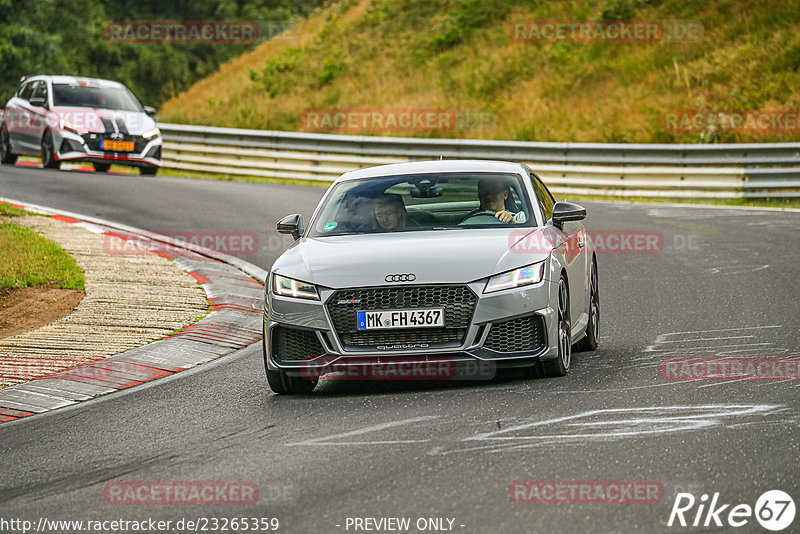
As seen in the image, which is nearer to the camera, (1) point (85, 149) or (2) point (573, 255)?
(2) point (573, 255)

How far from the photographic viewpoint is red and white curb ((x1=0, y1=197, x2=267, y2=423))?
347 inches

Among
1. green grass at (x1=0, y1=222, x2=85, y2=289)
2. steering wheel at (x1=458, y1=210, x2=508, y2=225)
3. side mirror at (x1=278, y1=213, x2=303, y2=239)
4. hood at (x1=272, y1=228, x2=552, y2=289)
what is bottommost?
green grass at (x1=0, y1=222, x2=85, y2=289)

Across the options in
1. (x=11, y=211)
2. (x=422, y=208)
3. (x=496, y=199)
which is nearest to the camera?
(x=496, y=199)

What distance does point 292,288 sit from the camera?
27.1 ft

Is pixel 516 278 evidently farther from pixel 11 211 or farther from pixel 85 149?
pixel 85 149

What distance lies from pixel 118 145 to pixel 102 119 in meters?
0.61

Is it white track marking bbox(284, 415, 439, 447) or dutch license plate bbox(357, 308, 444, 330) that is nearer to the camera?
white track marking bbox(284, 415, 439, 447)

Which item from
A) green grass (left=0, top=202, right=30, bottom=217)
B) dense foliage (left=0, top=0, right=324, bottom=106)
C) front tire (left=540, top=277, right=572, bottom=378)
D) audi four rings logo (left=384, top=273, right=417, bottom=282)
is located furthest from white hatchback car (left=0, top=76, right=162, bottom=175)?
dense foliage (left=0, top=0, right=324, bottom=106)

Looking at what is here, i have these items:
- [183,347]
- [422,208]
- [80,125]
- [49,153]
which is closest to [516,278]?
[422,208]

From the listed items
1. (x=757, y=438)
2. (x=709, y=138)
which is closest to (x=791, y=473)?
(x=757, y=438)

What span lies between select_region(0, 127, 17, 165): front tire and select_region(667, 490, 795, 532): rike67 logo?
24.9 m

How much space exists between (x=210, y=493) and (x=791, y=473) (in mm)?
2663

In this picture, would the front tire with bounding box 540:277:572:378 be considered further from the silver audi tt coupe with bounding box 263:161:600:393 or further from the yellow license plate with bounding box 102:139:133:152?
the yellow license plate with bounding box 102:139:133:152

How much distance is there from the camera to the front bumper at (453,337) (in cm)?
796
